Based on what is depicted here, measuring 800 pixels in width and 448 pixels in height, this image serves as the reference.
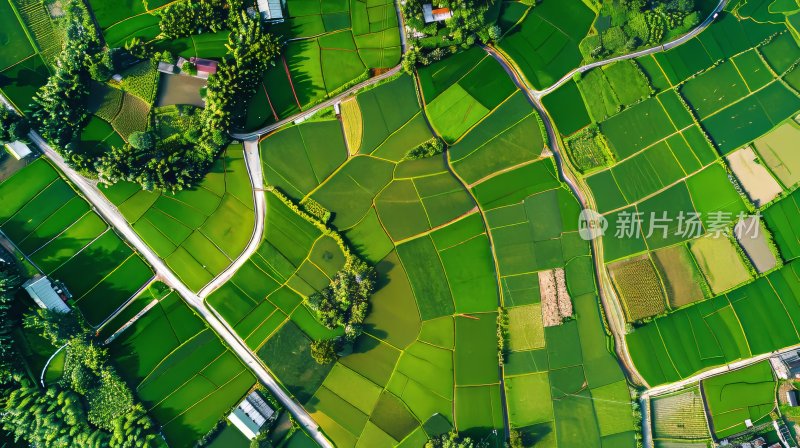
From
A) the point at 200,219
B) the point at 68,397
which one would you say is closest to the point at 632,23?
the point at 200,219

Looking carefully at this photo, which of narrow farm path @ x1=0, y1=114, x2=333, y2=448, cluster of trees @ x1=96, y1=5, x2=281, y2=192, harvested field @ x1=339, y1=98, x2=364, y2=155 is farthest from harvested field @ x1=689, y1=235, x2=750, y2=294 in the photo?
cluster of trees @ x1=96, y1=5, x2=281, y2=192

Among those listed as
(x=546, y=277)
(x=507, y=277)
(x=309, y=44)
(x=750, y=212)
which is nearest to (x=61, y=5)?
(x=309, y=44)

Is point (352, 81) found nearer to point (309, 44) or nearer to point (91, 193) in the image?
point (309, 44)

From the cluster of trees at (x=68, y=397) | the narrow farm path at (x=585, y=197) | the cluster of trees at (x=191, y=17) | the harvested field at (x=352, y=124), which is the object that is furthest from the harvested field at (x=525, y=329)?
the cluster of trees at (x=191, y=17)

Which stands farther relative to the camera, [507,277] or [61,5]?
A: [507,277]

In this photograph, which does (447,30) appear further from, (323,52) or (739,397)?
(739,397)

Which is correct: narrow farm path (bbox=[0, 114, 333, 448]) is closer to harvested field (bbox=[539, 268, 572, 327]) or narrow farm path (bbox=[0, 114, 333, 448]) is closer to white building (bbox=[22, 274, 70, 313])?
white building (bbox=[22, 274, 70, 313])
